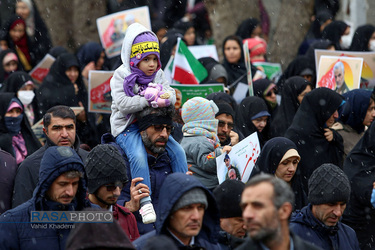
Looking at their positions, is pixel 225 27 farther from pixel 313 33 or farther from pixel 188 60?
pixel 188 60

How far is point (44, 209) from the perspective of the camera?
19.2 ft

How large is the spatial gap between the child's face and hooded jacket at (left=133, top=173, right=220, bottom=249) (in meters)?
1.60

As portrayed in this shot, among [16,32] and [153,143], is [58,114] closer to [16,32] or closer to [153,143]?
[153,143]

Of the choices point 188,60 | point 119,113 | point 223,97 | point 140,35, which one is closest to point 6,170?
point 119,113

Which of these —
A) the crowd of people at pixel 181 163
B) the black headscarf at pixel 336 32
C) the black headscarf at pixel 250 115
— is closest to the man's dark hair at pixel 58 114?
the crowd of people at pixel 181 163

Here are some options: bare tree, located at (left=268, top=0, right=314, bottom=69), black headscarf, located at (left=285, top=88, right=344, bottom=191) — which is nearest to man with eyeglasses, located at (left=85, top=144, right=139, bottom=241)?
black headscarf, located at (left=285, top=88, right=344, bottom=191)

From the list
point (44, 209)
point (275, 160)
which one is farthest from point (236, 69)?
point (44, 209)

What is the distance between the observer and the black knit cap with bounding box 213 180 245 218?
6.52 metres

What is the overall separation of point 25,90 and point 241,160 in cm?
437

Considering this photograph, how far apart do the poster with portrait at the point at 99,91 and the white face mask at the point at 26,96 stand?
1.05 m

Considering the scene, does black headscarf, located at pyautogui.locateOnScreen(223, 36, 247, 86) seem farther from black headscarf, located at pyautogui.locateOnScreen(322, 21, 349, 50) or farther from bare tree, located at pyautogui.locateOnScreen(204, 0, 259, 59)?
bare tree, located at pyautogui.locateOnScreen(204, 0, 259, 59)

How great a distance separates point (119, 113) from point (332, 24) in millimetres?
7755

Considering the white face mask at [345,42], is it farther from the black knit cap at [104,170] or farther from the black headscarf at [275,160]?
the black knit cap at [104,170]

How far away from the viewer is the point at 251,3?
61.2ft
